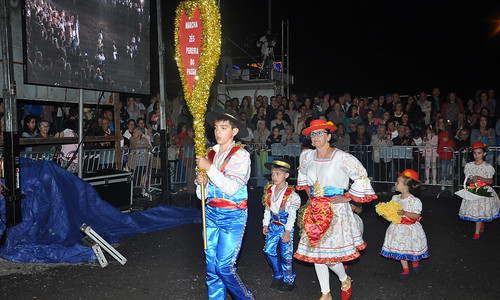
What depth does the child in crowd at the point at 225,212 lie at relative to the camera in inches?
166

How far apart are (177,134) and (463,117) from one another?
7.99m

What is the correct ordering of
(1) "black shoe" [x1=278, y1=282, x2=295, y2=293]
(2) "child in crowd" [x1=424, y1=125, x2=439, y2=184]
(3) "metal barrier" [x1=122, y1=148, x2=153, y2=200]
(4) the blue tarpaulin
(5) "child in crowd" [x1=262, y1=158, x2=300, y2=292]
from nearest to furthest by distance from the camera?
(5) "child in crowd" [x1=262, y1=158, x2=300, y2=292] → (1) "black shoe" [x1=278, y1=282, x2=295, y2=293] → (4) the blue tarpaulin → (3) "metal barrier" [x1=122, y1=148, x2=153, y2=200] → (2) "child in crowd" [x1=424, y1=125, x2=439, y2=184]

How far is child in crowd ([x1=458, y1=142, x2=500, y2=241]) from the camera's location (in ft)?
24.8

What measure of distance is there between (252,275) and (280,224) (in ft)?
3.36

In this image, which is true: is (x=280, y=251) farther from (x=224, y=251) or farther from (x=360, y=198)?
(x=224, y=251)

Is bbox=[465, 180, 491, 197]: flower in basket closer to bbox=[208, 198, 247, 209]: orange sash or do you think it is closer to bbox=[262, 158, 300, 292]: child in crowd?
bbox=[262, 158, 300, 292]: child in crowd

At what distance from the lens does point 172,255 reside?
6824mm

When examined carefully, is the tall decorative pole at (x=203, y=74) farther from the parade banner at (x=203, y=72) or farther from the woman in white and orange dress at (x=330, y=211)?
the woman in white and orange dress at (x=330, y=211)

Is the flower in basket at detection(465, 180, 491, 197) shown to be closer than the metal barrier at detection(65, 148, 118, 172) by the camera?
Yes

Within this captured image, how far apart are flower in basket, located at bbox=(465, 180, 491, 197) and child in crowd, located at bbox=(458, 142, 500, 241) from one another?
4 cm

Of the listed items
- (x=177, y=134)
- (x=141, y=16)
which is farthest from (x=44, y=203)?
(x=177, y=134)

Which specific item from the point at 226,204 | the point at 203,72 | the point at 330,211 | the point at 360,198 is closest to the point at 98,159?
the point at 203,72

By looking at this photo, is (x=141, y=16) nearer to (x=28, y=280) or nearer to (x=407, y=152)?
(x=28, y=280)

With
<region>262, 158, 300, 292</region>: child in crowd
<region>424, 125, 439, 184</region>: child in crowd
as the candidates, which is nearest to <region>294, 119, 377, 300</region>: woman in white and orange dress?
<region>262, 158, 300, 292</region>: child in crowd
